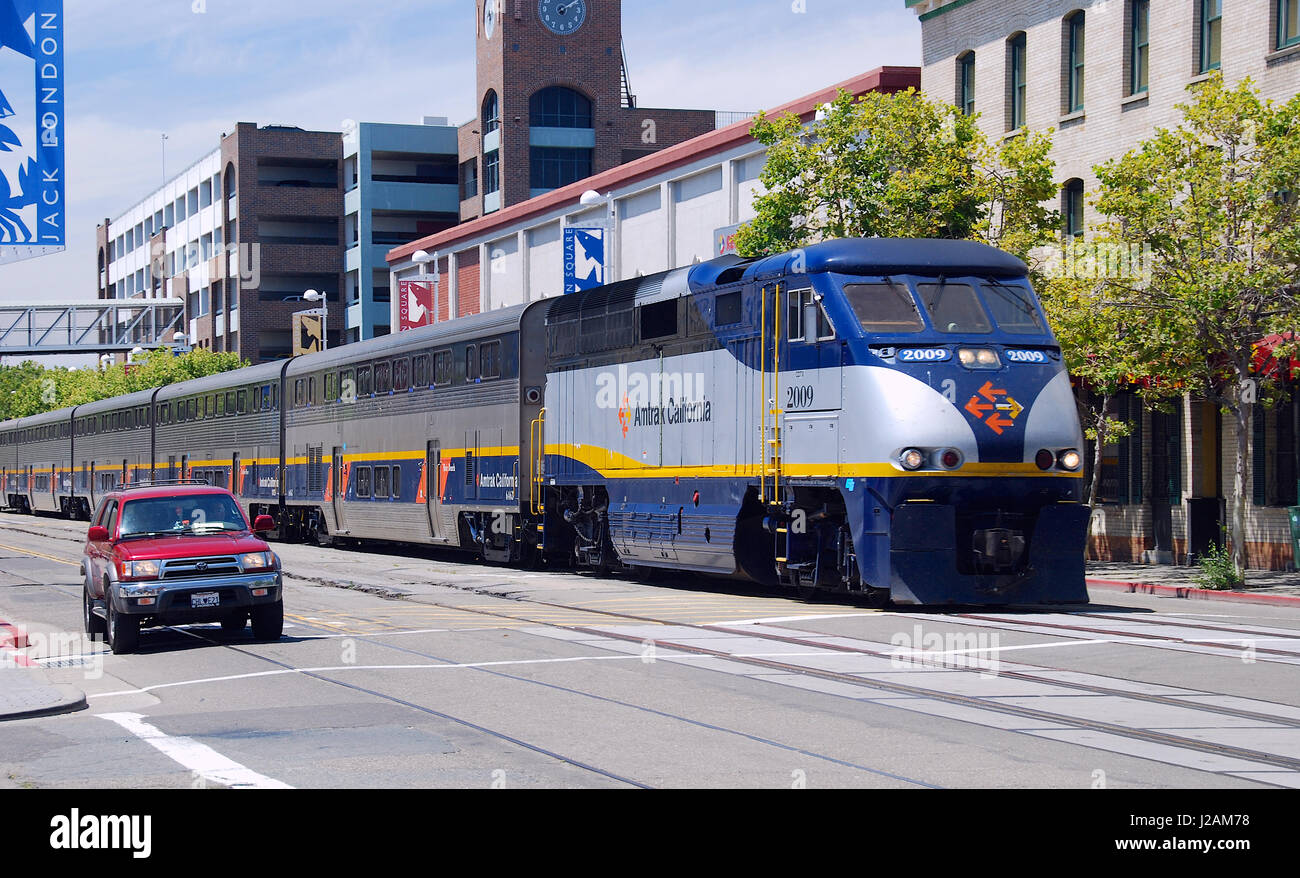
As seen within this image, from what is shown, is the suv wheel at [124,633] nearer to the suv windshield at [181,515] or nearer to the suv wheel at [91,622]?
→ the suv windshield at [181,515]

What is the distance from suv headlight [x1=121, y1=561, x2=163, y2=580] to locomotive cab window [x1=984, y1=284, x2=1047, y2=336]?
10.1 m

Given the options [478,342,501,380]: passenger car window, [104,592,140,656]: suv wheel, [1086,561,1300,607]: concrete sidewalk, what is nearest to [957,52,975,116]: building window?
[1086,561,1300,607]: concrete sidewalk

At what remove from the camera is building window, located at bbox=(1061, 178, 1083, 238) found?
33.8m

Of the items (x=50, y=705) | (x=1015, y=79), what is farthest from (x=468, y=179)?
(x=50, y=705)

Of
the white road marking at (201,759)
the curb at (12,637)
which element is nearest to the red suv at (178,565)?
Result: the curb at (12,637)

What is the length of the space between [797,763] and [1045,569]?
9885 mm

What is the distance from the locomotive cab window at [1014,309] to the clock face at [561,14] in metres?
60.5

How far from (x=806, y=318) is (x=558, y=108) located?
60758mm

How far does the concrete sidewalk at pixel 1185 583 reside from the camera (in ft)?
77.2

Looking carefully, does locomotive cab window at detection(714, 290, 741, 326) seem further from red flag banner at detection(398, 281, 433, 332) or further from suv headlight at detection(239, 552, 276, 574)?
A: red flag banner at detection(398, 281, 433, 332)

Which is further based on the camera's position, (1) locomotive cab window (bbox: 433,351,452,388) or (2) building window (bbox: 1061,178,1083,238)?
(2) building window (bbox: 1061,178,1083,238)

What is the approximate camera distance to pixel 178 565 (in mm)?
16219

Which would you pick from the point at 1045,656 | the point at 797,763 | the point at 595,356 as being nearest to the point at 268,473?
the point at 595,356
